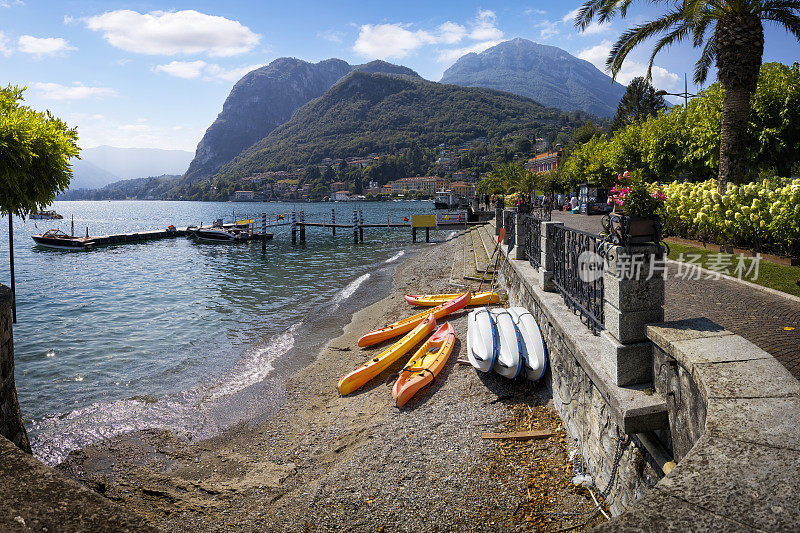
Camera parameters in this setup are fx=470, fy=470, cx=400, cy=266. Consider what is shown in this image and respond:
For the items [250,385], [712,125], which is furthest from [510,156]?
[250,385]

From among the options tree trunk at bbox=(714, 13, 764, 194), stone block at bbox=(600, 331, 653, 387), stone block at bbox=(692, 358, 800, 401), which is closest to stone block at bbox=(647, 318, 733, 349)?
stone block at bbox=(600, 331, 653, 387)

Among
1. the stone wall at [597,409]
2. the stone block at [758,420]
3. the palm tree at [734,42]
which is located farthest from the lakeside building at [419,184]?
the stone block at [758,420]

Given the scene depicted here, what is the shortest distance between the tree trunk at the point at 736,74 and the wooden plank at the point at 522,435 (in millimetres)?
11907

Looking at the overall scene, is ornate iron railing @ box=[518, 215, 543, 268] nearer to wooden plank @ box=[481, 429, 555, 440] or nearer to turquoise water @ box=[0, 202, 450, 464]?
wooden plank @ box=[481, 429, 555, 440]

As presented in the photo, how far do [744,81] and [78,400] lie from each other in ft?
64.8

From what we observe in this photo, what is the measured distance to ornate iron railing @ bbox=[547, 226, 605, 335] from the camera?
19.9 ft

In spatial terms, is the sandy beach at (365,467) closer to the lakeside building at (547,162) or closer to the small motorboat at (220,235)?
the small motorboat at (220,235)

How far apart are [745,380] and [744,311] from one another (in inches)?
188

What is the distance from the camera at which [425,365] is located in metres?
9.41

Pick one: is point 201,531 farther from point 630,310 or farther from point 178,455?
point 630,310

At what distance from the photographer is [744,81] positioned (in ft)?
45.9

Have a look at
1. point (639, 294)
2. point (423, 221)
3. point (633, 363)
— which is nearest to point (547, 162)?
point (423, 221)

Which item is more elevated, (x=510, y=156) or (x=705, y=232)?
(x=510, y=156)

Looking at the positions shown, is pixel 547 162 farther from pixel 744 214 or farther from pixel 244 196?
pixel 244 196
